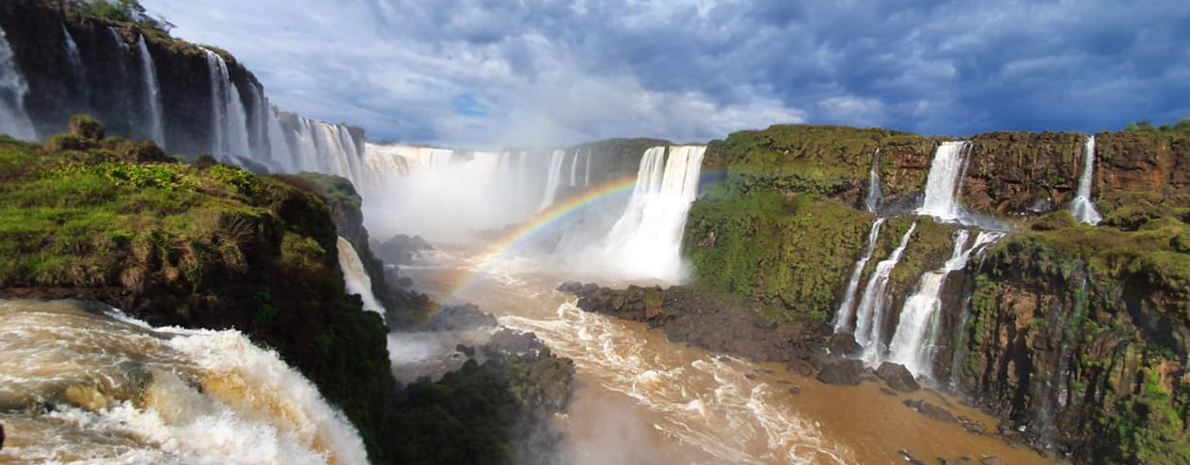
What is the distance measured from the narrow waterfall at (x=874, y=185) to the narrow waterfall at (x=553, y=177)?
2970 cm

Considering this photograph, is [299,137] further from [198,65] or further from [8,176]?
[8,176]

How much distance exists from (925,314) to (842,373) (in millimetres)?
3856

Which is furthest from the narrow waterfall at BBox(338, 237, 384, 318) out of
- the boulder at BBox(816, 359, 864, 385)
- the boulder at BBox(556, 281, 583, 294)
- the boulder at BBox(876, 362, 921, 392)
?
the boulder at BBox(876, 362, 921, 392)

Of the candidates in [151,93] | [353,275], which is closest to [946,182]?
[353,275]

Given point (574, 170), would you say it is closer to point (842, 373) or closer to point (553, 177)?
point (553, 177)

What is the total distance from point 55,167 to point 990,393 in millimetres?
24232

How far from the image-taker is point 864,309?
72.8 ft

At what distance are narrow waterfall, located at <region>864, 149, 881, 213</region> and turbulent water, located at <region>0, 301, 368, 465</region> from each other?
2899 centimetres

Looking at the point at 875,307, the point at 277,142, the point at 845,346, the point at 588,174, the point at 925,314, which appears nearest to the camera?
the point at 925,314

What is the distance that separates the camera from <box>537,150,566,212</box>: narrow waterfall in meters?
53.5

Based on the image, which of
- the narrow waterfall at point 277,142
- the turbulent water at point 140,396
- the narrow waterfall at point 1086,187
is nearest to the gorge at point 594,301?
the turbulent water at point 140,396

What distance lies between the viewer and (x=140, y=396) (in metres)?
5.14

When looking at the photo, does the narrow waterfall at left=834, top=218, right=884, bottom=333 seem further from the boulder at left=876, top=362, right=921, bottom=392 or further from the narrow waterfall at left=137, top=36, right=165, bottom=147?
Result: the narrow waterfall at left=137, top=36, right=165, bottom=147

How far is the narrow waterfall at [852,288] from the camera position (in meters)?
22.8
